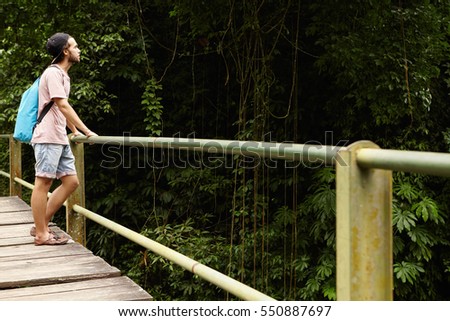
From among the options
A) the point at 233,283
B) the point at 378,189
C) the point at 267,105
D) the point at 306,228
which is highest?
the point at 267,105

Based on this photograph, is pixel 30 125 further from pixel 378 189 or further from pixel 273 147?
pixel 378 189

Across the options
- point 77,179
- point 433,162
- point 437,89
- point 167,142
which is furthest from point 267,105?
Result: point 433,162

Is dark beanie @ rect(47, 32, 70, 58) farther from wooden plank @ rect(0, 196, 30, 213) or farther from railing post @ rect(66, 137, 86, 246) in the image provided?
wooden plank @ rect(0, 196, 30, 213)

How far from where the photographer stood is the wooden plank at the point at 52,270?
235 cm

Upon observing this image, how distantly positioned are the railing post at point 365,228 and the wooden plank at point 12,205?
12.1ft

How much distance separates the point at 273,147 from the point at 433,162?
462 mm

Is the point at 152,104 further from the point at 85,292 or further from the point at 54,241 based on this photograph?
the point at 85,292

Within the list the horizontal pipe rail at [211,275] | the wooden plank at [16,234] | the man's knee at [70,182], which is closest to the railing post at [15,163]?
the wooden plank at [16,234]

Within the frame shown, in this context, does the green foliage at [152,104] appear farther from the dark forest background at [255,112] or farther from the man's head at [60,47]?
the man's head at [60,47]

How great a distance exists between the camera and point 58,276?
7.81 ft

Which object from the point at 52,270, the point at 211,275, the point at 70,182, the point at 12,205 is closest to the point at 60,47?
the point at 70,182

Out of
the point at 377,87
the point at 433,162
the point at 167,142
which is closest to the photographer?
the point at 433,162

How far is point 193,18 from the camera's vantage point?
19.8 feet

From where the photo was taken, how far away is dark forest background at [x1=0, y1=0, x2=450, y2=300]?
16.4 feet
